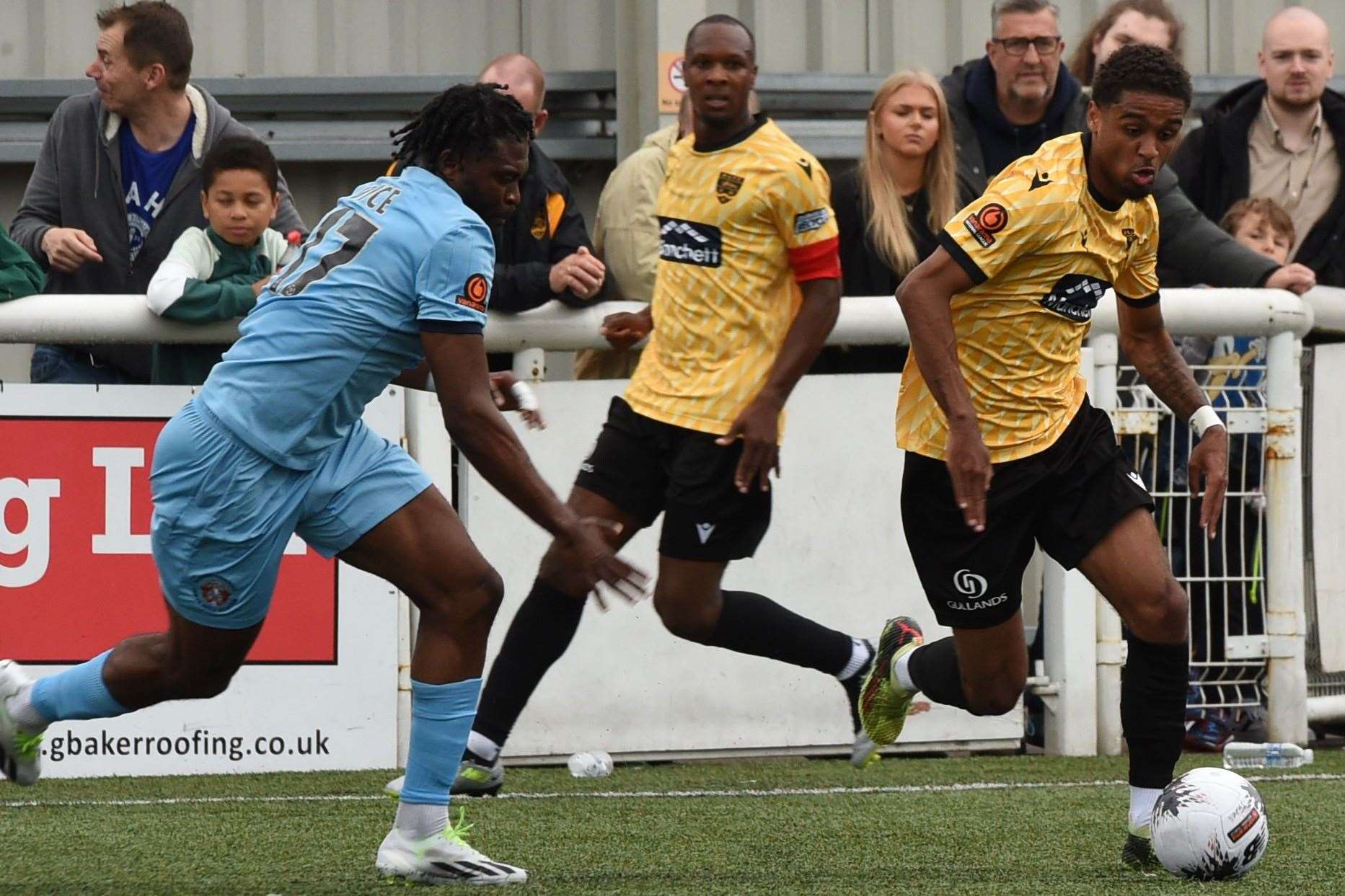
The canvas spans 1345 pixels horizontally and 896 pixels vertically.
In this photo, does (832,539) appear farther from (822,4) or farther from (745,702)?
(822,4)

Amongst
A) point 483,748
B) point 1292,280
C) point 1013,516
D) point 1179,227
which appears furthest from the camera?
point 1179,227

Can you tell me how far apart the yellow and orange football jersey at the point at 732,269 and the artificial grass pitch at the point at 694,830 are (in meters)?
1.25

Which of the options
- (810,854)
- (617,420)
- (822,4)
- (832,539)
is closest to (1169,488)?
(832,539)

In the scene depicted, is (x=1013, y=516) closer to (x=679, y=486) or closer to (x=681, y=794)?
(x=679, y=486)

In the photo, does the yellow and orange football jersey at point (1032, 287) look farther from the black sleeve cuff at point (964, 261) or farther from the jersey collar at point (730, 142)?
the jersey collar at point (730, 142)

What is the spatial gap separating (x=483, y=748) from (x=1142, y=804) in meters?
2.13

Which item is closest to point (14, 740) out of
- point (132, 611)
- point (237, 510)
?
point (237, 510)

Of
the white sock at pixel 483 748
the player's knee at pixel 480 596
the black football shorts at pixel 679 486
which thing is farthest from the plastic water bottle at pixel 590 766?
the player's knee at pixel 480 596

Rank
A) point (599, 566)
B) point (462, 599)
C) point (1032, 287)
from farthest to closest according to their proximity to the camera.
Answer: point (1032, 287) → point (462, 599) → point (599, 566)

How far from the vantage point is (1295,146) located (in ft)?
28.4

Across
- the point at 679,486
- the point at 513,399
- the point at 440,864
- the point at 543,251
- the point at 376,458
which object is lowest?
the point at 440,864

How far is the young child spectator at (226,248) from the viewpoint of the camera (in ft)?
23.3

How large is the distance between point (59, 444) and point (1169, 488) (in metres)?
4.01

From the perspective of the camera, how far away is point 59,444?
715cm
